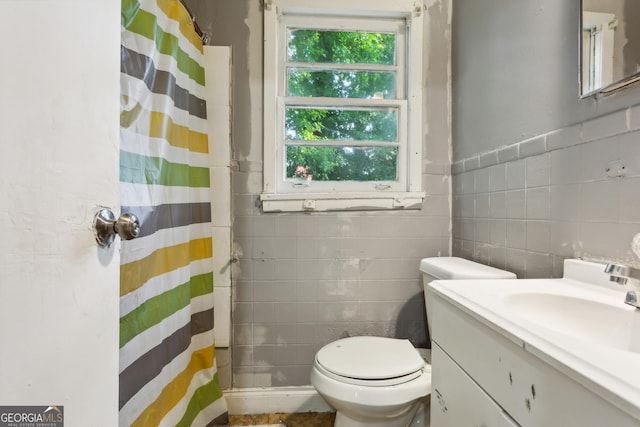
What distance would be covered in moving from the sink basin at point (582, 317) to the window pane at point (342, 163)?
0.98 metres

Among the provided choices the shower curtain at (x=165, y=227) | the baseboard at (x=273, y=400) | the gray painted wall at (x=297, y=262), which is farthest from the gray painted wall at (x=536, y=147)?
the shower curtain at (x=165, y=227)

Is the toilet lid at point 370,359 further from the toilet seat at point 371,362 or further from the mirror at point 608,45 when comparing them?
the mirror at point 608,45

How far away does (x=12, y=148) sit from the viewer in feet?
1.14

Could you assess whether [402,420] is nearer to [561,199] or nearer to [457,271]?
[457,271]

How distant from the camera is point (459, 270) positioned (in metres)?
1.15

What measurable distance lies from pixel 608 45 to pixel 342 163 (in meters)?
1.05

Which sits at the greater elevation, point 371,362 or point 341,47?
point 341,47

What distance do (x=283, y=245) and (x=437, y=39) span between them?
132cm

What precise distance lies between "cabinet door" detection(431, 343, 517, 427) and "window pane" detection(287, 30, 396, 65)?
1.41 m

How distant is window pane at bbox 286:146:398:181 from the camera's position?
159 centimetres

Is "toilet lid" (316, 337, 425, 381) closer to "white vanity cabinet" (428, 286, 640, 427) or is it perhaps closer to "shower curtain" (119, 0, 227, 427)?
"white vanity cabinet" (428, 286, 640, 427)

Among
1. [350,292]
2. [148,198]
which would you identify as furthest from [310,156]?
[148,198]

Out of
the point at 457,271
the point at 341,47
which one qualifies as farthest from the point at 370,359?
the point at 341,47

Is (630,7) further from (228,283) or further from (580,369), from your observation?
(228,283)
